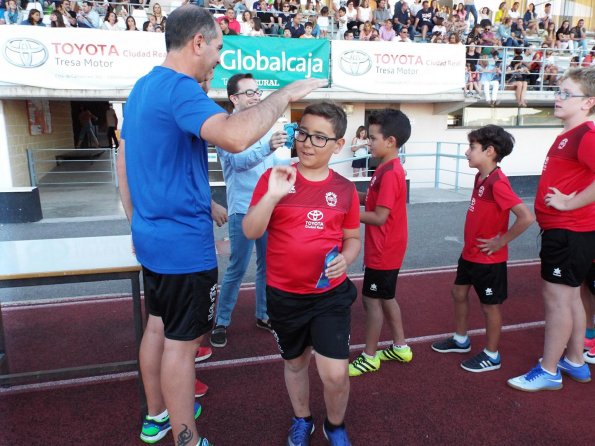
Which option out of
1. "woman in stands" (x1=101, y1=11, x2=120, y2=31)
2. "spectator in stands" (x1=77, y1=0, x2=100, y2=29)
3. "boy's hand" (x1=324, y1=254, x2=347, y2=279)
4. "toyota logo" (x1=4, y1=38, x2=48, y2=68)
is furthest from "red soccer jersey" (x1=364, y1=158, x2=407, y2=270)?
"spectator in stands" (x1=77, y1=0, x2=100, y2=29)

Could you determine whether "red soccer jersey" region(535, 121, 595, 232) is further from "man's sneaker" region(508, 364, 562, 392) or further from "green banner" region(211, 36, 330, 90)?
"green banner" region(211, 36, 330, 90)

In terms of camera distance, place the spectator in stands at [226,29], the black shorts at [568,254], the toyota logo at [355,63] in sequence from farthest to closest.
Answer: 1. the toyota logo at [355,63]
2. the spectator in stands at [226,29]
3. the black shorts at [568,254]

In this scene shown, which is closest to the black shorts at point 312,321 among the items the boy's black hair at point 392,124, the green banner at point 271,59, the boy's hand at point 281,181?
the boy's hand at point 281,181

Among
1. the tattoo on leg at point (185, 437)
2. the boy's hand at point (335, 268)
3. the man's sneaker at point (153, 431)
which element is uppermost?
the boy's hand at point (335, 268)

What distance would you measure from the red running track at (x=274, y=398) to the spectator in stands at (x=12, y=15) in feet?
29.6

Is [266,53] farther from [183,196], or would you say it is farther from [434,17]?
[183,196]

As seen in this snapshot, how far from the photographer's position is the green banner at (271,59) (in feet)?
34.0

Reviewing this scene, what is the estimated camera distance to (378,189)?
2.89m

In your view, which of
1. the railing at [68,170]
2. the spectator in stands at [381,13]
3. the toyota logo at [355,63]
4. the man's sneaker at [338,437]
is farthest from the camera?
the spectator in stands at [381,13]

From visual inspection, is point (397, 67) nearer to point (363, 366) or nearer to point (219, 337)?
point (219, 337)

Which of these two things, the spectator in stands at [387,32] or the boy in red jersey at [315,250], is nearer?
the boy in red jersey at [315,250]

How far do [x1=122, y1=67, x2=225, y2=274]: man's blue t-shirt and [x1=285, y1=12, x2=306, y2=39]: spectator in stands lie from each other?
445 inches

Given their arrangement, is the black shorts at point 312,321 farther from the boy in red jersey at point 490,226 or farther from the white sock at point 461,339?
the white sock at point 461,339

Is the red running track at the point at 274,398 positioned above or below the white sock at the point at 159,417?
below
